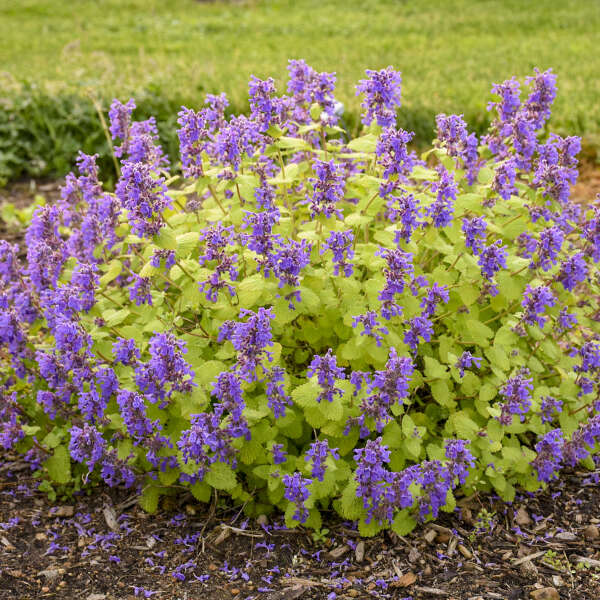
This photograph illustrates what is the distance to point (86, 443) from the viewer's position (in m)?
2.78

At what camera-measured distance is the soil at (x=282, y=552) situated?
8.80 feet

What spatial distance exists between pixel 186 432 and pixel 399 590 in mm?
984

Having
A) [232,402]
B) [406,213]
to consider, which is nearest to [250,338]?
[232,402]

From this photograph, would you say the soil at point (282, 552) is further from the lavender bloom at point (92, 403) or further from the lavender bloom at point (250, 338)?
the lavender bloom at point (250, 338)

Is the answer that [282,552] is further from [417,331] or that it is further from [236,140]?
[236,140]

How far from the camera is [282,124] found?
10.2 feet

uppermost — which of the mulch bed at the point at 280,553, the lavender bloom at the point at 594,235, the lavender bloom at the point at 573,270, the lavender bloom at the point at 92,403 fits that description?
the lavender bloom at the point at 594,235

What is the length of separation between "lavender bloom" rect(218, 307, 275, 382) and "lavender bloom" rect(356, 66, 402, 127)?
98cm

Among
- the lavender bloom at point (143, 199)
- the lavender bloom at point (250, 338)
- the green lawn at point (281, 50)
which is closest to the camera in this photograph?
the lavender bloom at point (250, 338)

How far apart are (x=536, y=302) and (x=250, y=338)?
1.12m

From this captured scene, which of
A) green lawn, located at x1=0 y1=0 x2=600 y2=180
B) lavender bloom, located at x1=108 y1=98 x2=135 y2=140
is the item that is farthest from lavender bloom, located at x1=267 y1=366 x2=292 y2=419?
green lawn, located at x1=0 y1=0 x2=600 y2=180

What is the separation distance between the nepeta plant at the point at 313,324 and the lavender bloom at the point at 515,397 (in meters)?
0.01

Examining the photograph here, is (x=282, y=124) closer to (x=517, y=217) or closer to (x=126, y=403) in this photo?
(x=517, y=217)

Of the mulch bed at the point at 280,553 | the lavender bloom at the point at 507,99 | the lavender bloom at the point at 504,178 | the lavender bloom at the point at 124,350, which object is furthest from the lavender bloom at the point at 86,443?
the lavender bloom at the point at 507,99
